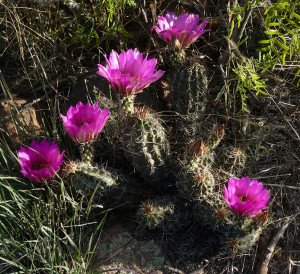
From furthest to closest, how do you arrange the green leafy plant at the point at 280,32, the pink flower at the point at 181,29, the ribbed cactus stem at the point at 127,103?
the pink flower at the point at 181,29 < the ribbed cactus stem at the point at 127,103 < the green leafy plant at the point at 280,32

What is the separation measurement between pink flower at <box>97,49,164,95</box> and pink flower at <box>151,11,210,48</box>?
176 millimetres

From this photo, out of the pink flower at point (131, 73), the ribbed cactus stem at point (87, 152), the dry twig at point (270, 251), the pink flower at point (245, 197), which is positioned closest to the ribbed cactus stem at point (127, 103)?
the pink flower at point (131, 73)

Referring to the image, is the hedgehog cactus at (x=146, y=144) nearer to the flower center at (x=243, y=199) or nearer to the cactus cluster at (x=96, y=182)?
the cactus cluster at (x=96, y=182)

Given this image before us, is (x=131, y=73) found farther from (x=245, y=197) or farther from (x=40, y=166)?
(x=245, y=197)

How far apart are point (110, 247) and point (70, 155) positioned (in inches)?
19.3

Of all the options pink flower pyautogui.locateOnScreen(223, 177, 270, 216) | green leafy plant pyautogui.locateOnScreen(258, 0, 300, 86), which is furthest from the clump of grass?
green leafy plant pyautogui.locateOnScreen(258, 0, 300, 86)

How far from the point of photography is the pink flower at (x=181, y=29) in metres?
1.73

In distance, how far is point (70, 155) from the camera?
184 cm

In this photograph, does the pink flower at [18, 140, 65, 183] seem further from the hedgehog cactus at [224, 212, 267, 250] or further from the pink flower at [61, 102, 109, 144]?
the hedgehog cactus at [224, 212, 267, 250]

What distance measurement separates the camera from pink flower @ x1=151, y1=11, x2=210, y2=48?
1732 mm

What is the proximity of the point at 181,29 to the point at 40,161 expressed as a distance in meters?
0.88

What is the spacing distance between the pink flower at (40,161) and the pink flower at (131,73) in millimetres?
355

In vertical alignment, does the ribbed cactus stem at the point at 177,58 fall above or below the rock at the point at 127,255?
above

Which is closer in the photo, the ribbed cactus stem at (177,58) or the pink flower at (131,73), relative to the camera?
the pink flower at (131,73)
